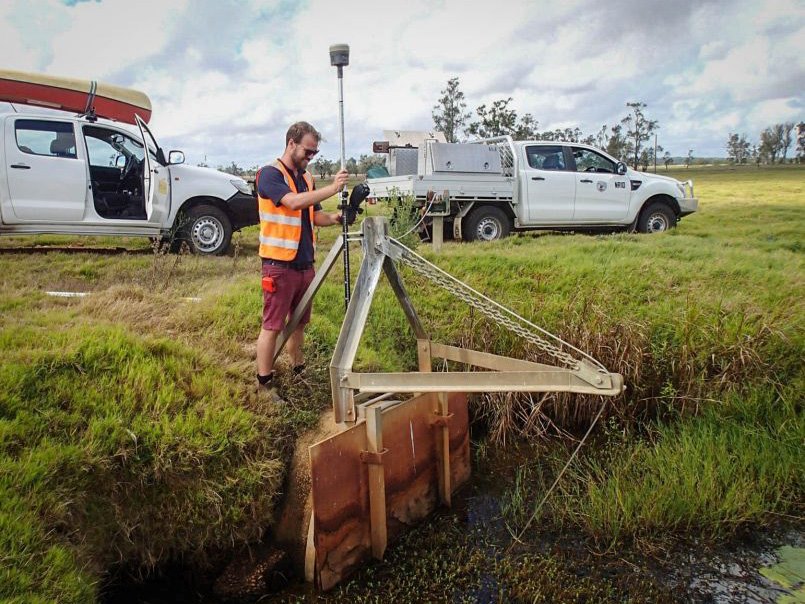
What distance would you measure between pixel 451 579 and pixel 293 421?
157 cm

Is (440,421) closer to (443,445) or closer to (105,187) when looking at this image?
(443,445)

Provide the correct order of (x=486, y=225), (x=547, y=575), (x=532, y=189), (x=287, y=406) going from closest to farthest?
(x=547, y=575) < (x=287, y=406) < (x=486, y=225) < (x=532, y=189)

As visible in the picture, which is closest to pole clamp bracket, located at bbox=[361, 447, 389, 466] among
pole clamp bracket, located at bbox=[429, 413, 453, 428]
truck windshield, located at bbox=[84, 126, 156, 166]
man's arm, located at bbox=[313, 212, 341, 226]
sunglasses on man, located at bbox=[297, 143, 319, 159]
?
pole clamp bracket, located at bbox=[429, 413, 453, 428]

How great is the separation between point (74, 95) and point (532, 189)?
714 cm

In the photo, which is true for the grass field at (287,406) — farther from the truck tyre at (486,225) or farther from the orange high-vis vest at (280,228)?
the truck tyre at (486,225)

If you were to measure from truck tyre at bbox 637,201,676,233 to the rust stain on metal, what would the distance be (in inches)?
307

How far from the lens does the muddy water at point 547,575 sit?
358cm

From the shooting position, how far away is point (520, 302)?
645 cm

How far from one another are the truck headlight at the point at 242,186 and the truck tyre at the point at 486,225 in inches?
139

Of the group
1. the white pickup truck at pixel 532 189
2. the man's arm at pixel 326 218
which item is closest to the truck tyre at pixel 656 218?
the white pickup truck at pixel 532 189

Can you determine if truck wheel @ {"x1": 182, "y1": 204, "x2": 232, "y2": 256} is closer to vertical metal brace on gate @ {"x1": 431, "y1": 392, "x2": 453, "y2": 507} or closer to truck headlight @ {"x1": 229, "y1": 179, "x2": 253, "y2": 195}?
truck headlight @ {"x1": 229, "y1": 179, "x2": 253, "y2": 195}

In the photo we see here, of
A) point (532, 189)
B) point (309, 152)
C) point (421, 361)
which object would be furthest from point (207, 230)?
point (532, 189)

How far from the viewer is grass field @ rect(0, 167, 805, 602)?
349cm

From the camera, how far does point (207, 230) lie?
8.68 meters
